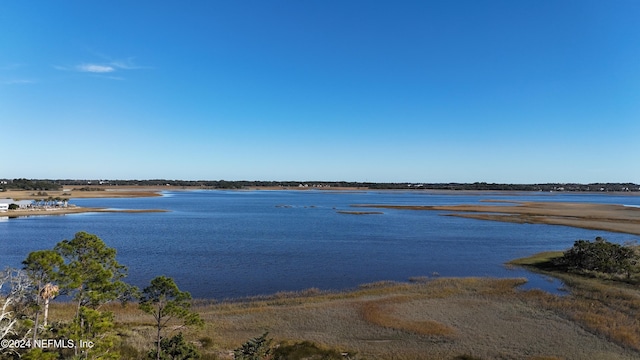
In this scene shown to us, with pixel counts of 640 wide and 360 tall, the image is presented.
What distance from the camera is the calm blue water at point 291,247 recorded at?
132 feet

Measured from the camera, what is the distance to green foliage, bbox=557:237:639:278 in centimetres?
3995

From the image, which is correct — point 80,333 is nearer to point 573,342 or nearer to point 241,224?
point 573,342

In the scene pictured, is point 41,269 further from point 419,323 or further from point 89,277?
point 419,323

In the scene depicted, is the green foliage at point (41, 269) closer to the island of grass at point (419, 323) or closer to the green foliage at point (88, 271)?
the green foliage at point (88, 271)

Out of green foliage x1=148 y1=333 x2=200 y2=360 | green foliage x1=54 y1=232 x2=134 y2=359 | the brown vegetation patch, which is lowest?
the brown vegetation patch

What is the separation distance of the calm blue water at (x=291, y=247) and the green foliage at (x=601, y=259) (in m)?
5.49

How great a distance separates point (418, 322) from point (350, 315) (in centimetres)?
459

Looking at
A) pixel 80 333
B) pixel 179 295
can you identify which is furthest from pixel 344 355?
pixel 80 333

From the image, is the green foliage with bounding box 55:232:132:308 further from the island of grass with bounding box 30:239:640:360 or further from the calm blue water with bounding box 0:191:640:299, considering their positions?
the calm blue water with bounding box 0:191:640:299

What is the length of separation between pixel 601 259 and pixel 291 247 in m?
35.7

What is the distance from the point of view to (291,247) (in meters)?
56.8

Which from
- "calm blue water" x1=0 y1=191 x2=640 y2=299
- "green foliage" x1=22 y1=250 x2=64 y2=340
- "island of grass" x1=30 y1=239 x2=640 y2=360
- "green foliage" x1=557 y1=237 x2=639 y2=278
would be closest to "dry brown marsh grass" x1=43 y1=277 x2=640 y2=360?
"island of grass" x1=30 y1=239 x2=640 y2=360

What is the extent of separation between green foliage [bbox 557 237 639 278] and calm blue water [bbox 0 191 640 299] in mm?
5494

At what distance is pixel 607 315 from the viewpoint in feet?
91.0
